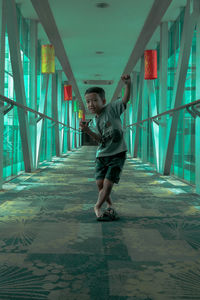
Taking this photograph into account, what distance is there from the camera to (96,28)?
23.8 ft

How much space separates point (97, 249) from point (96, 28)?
255 inches

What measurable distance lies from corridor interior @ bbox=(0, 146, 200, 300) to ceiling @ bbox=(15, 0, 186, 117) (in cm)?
420

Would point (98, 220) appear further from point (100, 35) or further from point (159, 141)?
point (100, 35)

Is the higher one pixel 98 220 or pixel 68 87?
pixel 68 87

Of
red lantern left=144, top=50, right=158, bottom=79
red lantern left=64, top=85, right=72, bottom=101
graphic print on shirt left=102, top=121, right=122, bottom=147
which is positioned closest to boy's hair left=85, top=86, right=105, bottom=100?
graphic print on shirt left=102, top=121, right=122, bottom=147

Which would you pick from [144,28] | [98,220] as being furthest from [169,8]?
[98,220]

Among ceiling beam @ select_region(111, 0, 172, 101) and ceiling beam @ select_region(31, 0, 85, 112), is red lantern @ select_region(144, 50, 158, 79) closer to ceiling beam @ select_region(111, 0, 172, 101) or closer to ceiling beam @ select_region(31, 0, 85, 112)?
ceiling beam @ select_region(111, 0, 172, 101)

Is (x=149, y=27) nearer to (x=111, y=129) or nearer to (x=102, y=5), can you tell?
(x=102, y=5)

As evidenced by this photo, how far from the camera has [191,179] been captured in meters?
4.02

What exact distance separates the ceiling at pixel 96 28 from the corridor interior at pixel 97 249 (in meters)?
4.20

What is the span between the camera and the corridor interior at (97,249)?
123cm

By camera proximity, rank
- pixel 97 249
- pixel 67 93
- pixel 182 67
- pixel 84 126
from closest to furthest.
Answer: pixel 97 249 → pixel 84 126 → pixel 182 67 → pixel 67 93

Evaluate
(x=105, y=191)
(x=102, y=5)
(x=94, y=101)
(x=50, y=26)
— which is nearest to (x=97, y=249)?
(x=105, y=191)

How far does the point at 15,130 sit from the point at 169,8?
365 cm
